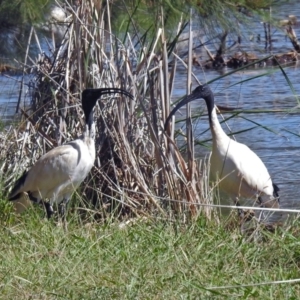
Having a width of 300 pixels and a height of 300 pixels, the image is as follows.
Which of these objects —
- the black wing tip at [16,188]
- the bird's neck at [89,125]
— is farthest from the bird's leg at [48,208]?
the bird's neck at [89,125]

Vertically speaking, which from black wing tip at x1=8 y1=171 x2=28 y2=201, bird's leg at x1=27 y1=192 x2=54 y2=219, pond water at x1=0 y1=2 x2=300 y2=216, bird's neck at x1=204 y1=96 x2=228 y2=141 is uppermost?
bird's neck at x1=204 y1=96 x2=228 y2=141

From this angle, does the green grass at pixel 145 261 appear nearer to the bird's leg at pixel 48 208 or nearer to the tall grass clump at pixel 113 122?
the tall grass clump at pixel 113 122

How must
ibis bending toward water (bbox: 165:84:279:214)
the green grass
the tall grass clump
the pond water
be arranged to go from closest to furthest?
the green grass → the tall grass clump → ibis bending toward water (bbox: 165:84:279:214) → the pond water

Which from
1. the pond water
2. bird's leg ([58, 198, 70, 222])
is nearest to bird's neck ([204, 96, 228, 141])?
the pond water

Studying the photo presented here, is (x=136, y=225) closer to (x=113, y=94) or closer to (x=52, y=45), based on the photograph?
(x=113, y=94)

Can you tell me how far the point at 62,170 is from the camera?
19.0ft

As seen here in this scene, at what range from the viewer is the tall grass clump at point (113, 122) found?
5.02 meters

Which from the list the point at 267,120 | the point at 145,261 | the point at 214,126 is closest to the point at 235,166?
the point at 214,126

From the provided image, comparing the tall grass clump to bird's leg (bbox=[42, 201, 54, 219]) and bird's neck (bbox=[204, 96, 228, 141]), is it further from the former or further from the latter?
bird's neck (bbox=[204, 96, 228, 141])

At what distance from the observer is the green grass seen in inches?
137

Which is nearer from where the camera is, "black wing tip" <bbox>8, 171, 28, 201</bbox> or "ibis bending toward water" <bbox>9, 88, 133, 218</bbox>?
"ibis bending toward water" <bbox>9, 88, 133, 218</bbox>

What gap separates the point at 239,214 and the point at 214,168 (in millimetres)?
917

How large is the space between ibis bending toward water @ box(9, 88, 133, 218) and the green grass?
0.89 meters

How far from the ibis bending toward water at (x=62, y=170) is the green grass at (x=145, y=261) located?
0.89 m
